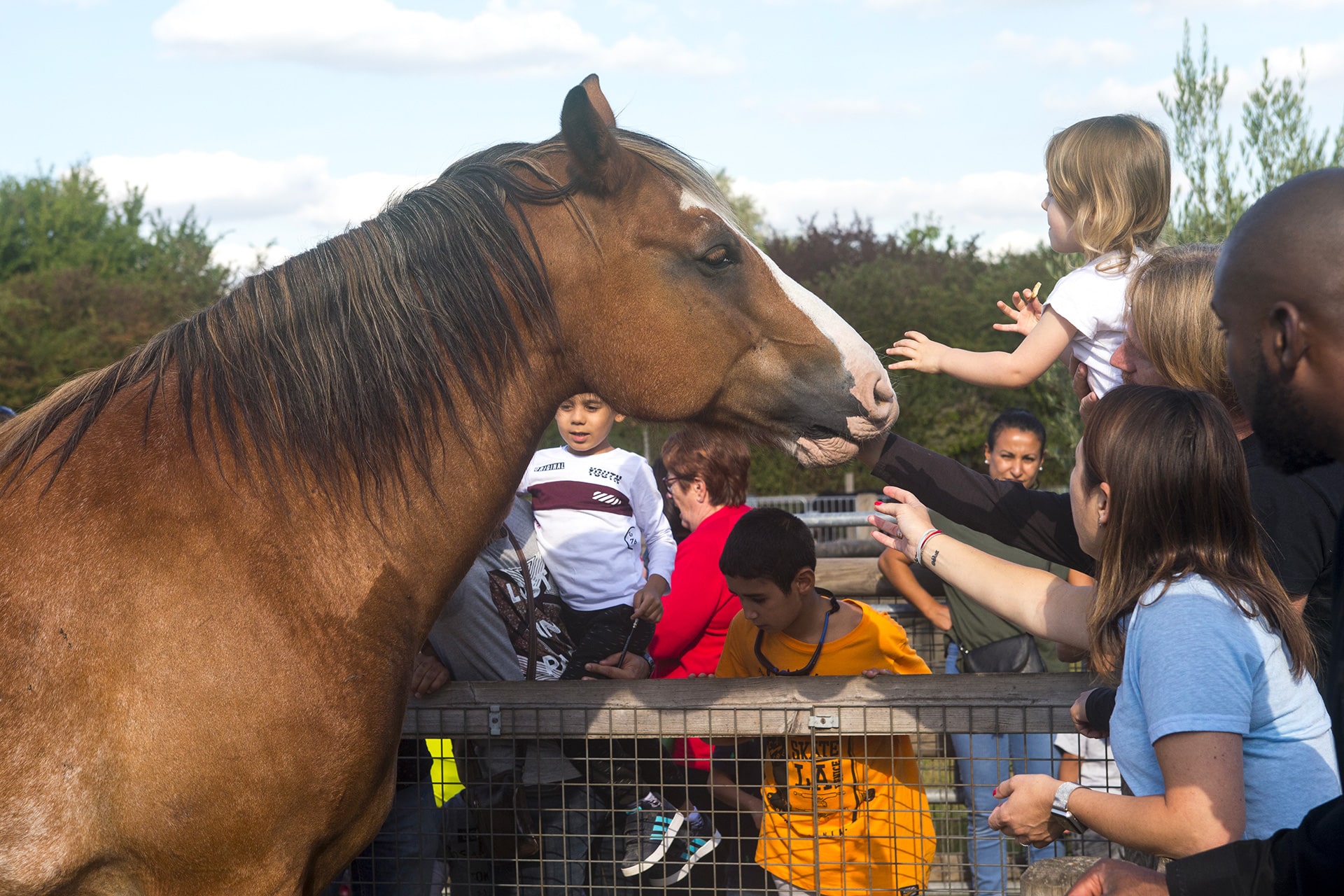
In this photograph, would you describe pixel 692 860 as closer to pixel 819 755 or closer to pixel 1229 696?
pixel 819 755

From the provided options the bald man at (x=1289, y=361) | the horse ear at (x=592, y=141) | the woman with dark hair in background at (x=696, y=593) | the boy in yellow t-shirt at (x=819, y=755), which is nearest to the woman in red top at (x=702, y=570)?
the woman with dark hair in background at (x=696, y=593)

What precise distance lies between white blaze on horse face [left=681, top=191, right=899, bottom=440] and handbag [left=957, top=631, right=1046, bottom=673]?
223 centimetres

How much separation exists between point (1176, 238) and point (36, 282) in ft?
79.1

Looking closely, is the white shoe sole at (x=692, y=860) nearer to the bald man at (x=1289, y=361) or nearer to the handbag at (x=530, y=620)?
the handbag at (x=530, y=620)

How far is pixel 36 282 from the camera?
78.7 feet

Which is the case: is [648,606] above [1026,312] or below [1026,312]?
below

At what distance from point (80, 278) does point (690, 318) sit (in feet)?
83.9

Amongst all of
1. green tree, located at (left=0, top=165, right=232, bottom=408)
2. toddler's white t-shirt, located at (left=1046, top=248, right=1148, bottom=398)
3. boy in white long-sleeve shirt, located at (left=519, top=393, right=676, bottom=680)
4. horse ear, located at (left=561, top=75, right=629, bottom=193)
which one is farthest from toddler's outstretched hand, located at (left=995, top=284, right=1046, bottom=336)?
green tree, located at (left=0, top=165, right=232, bottom=408)

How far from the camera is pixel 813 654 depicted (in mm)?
3375

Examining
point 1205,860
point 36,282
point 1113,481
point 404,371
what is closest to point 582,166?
point 404,371

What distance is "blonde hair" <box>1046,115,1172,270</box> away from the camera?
3.35 m

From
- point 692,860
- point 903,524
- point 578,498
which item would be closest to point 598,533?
point 578,498

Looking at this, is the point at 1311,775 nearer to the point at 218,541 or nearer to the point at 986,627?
the point at 218,541

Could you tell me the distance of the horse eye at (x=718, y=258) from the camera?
2.54m
